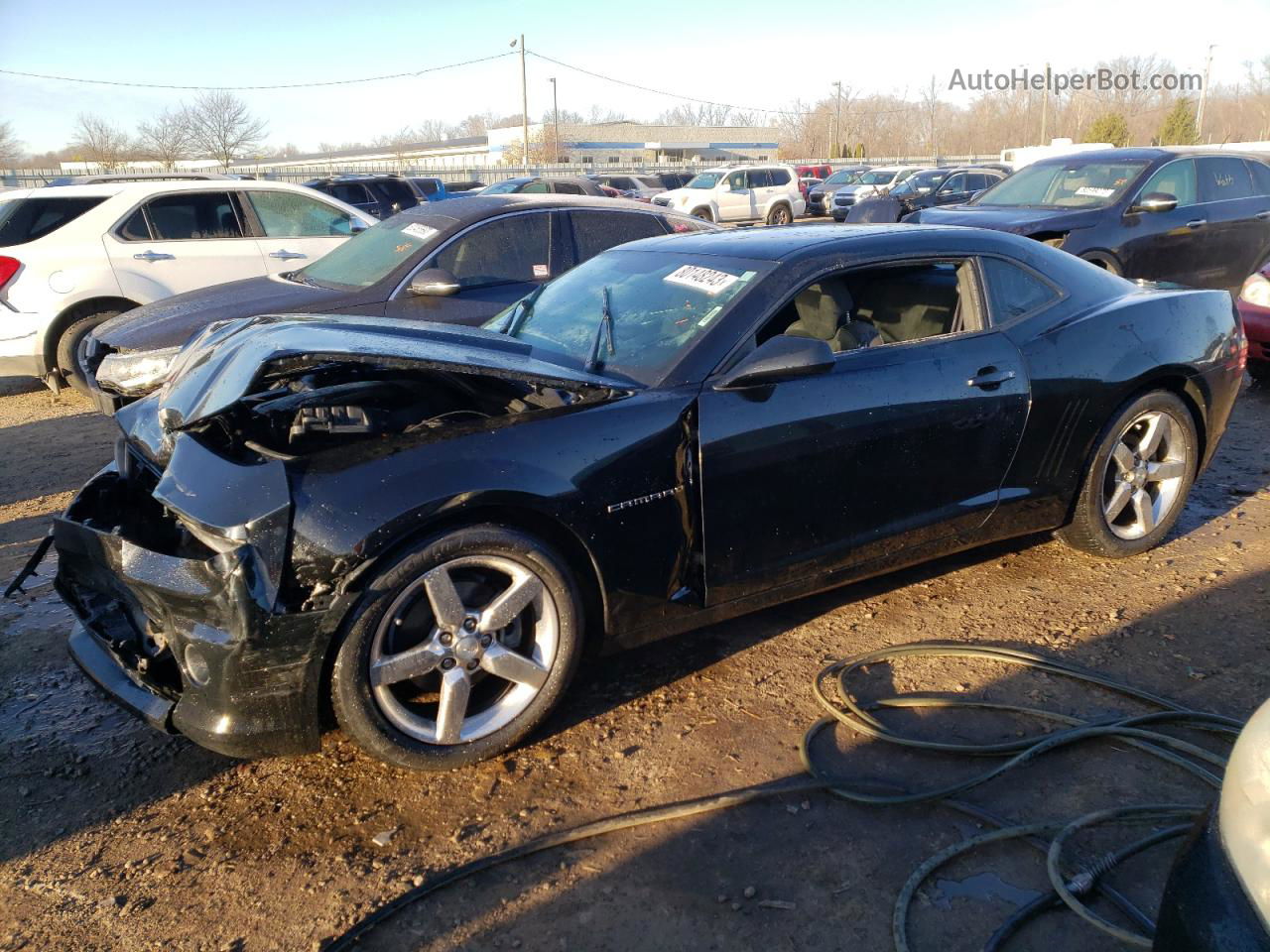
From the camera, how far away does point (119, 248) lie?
7828 mm

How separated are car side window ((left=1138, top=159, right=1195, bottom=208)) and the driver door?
21.9 feet

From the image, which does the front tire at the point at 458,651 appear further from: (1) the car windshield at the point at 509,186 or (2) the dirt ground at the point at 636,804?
(1) the car windshield at the point at 509,186

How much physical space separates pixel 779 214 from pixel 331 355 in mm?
25530

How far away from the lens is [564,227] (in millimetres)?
6676

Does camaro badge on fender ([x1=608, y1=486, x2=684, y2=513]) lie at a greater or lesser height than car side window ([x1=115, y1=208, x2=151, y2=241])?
lesser

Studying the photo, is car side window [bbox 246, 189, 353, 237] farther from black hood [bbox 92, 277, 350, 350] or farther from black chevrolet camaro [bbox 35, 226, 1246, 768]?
black chevrolet camaro [bbox 35, 226, 1246, 768]

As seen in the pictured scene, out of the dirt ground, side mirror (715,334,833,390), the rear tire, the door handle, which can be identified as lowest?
the dirt ground

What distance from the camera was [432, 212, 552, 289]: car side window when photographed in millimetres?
6324

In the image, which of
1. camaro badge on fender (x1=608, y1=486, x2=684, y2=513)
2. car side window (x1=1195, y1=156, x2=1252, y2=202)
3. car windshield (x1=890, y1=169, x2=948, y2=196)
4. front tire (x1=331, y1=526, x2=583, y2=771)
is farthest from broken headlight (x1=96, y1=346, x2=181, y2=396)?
car windshield (x1=890, y1=169, x2=948, y2=196)

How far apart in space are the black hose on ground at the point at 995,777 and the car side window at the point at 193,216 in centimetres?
706

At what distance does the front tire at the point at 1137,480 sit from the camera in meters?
4.20

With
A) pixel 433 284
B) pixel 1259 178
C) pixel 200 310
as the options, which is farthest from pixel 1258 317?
pixel 200 310

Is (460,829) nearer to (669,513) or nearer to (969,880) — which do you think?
(669,513)

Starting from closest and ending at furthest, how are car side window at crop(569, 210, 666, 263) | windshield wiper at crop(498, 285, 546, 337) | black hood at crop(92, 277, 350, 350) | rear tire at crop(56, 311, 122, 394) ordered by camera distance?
1. windshield wiper at crop(498, 285, 546, 337)
2. black hood at crop(92, 277, 350, 350)
3. car side window at crop(569, 210, 666, 263)
4. rear tire at crop(56, 311, 122, 394)
